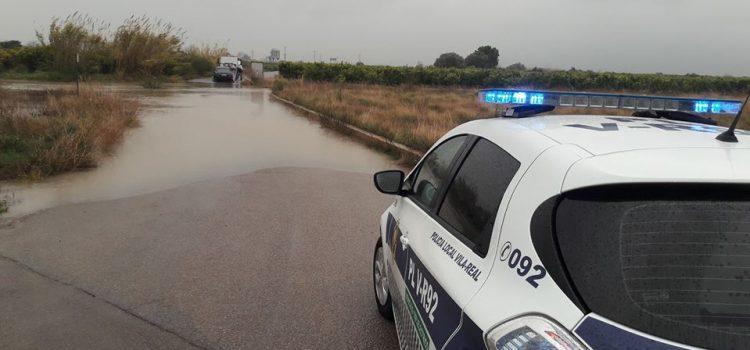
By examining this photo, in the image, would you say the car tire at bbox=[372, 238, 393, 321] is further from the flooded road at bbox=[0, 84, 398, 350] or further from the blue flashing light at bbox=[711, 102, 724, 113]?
the blue flashing light at bbox=[711, 102, 724, 113]

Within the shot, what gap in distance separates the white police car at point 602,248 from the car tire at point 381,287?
4.96ft

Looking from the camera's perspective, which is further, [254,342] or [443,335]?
[254,342]

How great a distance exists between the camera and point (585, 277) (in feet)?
5.52

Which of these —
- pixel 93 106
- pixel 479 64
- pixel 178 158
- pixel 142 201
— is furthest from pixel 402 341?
pixel 479 64

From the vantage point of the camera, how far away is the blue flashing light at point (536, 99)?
350cm

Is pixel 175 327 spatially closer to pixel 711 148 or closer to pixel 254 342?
pixel 254 342

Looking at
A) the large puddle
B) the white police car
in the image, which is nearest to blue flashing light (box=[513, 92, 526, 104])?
the white police car

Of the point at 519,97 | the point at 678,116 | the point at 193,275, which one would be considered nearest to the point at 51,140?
the point at 193,275

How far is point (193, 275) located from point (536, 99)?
3.20 meters

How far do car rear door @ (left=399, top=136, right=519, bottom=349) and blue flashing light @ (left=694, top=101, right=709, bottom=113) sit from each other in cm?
182

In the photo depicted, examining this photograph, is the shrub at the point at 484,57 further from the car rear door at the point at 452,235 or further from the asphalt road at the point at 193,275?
the car rear door at the point at 452,235

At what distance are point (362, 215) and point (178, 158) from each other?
5.37m

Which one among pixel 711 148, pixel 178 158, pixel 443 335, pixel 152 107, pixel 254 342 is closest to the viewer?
pixel 711 148

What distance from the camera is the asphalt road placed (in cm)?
381
